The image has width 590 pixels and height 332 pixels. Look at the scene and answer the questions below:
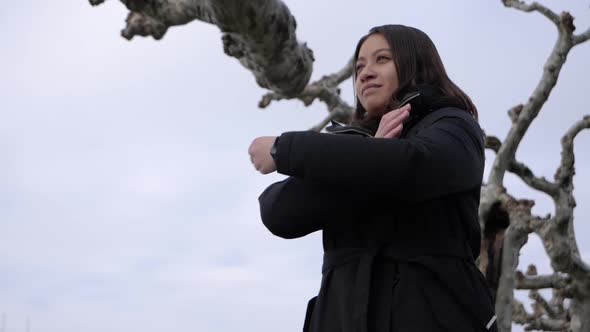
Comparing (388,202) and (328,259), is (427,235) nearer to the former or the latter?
(388,202)

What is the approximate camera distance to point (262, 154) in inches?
82.7

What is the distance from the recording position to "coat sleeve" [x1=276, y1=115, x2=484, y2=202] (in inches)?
75.9

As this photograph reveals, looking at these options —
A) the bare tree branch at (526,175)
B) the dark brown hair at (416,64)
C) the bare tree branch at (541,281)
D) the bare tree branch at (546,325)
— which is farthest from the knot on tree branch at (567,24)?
the dark brown hair at (416,64)

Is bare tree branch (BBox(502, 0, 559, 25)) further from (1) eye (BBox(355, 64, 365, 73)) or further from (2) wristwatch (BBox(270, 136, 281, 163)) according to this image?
(2) wristwatch (BBox(270, 136, 281, 163))

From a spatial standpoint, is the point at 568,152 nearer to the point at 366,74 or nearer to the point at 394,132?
the point at 366,74

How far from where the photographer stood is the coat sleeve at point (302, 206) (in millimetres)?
2031

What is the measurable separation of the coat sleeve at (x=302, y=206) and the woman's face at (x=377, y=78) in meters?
0.40

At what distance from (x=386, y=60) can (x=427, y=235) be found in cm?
60

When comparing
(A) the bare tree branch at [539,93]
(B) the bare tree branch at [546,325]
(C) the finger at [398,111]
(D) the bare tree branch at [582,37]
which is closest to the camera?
(C) the finger at [398,111]

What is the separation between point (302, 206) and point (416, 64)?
0.59m

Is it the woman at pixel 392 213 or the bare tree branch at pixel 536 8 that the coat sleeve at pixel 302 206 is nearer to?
the woman at pixel 392 213

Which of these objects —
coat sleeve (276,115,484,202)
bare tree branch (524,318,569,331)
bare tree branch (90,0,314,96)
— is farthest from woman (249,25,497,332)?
bare tree branch (524,318,569,331)

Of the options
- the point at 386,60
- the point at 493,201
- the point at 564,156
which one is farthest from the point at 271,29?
the point at 564,156

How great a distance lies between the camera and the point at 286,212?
209 centimetres
